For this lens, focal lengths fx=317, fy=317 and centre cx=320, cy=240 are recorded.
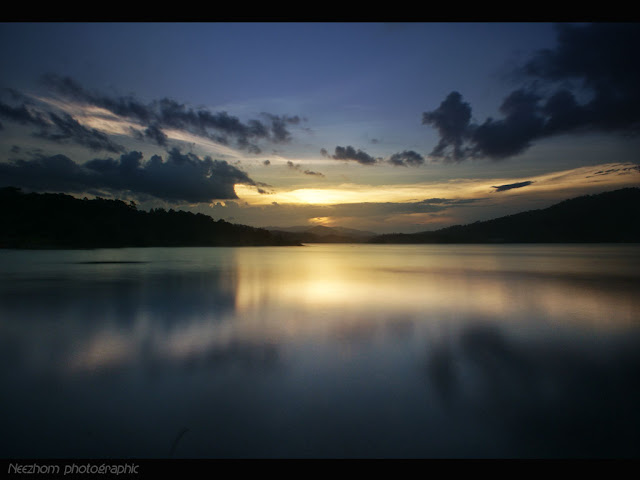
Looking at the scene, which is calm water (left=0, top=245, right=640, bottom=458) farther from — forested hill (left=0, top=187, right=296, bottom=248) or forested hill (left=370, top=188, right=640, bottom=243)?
forested hill (left=370, top=188, right=640, bottom=243)

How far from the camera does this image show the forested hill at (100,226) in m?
73.5

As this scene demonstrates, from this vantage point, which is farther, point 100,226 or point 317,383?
point 100,226

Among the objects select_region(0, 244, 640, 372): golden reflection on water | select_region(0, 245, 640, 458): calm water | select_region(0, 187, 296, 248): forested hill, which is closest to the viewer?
select_region(0, 245, 640, 458): calm water

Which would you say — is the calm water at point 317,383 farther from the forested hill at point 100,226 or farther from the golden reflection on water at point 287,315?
the forested hill at point 100,226

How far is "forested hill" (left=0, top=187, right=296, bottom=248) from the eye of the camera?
7350cm

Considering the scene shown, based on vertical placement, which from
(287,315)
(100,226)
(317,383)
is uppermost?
(100,226)

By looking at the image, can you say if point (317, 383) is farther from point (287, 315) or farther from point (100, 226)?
point (100, 226)

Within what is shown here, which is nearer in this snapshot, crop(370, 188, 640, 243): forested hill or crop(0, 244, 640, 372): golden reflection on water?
crop(0, 244, 640, 372): golden reflection on water

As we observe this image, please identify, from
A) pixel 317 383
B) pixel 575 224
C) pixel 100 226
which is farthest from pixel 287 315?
pixel 575 224

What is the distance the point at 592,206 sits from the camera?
127 metres

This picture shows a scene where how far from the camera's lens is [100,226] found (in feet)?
281

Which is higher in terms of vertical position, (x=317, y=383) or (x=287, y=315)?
(x=317, y=383)

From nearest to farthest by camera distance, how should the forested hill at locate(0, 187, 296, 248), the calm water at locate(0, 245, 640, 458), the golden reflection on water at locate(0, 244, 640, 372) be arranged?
the calm water at locate(0, 245, 640, 458) → the golden reflection on water at locate(0, 244, 640, 372) → the forested hill at locate(0, 187, 296, 248)

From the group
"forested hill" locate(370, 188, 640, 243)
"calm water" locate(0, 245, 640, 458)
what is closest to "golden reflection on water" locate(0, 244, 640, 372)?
"calm water" locate(0, 245, 640, 458)
